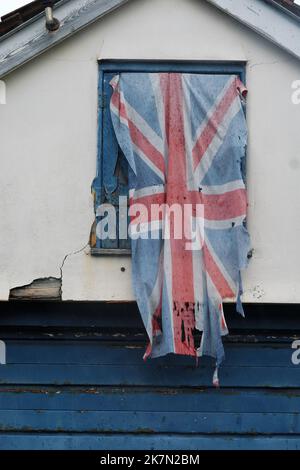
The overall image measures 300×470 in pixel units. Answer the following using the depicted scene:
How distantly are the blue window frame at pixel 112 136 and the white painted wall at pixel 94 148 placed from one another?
63mm

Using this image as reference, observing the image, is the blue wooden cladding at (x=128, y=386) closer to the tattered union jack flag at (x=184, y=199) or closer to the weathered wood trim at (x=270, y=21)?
the tattered union jack flag at (x=184, y=199)

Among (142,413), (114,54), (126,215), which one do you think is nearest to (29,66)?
(114,54)

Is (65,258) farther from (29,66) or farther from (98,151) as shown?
(29,66)

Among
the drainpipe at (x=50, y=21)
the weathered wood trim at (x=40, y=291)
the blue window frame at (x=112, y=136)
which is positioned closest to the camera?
the drainpipe at (x=50, y=21)

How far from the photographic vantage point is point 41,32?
6.57m

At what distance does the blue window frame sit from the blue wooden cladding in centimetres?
56

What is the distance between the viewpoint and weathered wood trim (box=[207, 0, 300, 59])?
6602 mm

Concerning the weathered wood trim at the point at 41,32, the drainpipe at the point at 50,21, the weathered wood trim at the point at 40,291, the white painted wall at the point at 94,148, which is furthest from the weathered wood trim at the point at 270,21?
the weathered wood trim at the point at 40,291

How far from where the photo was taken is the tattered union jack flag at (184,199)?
641cm

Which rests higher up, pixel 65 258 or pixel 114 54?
pixel 114 54

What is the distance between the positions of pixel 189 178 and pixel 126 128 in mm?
697

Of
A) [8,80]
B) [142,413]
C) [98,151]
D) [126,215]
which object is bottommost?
[142,413]
